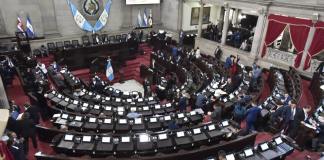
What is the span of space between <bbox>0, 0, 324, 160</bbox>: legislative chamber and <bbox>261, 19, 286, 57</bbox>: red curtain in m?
0.06

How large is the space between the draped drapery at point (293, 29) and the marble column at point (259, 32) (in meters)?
0.33

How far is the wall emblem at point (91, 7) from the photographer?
2130cm

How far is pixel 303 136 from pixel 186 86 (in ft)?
22.4

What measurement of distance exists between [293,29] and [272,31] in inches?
53.3

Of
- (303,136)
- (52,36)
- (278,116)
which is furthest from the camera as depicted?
(52,36)

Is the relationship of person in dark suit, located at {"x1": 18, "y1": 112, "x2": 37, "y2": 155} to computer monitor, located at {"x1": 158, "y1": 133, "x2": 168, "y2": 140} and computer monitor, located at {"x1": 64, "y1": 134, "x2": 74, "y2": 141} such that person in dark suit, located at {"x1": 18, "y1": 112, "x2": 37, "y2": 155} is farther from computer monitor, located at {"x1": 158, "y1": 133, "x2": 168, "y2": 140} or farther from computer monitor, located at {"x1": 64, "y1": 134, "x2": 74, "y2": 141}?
computer monitor, located at {"x1": 158, "y1": 133, "x2": 168, "y2": 140}

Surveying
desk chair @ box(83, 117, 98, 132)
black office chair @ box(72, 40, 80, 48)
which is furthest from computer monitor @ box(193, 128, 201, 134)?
black office chair @ box(72, 40, 80, 48)

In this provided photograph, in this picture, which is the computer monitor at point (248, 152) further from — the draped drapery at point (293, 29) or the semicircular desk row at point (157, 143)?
the draped drapery at point (293, 29)

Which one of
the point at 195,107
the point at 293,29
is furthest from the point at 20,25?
the point at 293,29

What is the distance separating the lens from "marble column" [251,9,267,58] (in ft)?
54.5

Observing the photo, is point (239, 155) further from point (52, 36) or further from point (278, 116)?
point (52, 36)

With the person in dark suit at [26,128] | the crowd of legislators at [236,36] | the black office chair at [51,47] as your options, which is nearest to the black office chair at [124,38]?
the black office chair at [51,47]

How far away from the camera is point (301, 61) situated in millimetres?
15492

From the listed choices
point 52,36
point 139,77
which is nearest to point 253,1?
point 139,77
